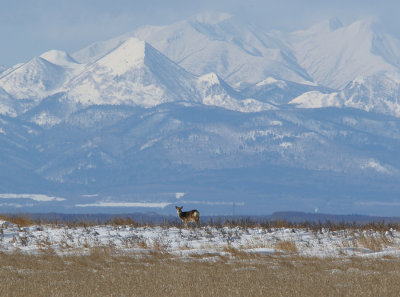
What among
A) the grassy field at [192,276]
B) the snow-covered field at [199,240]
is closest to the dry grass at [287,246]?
the snow-covered field at [199,240]

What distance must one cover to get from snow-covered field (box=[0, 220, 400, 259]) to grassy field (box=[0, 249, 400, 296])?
63.2 inches

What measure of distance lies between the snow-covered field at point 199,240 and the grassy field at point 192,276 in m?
1.61

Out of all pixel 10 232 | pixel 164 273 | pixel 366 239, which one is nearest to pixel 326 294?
pixel 164 273

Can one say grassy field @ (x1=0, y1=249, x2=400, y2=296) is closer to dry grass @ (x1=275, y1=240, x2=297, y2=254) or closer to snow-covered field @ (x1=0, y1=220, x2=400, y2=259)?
snow-covered field @ (x1=0, y1=220, x2=400, y2=259)

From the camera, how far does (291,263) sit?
87.6 ft

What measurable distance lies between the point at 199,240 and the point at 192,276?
1193cm

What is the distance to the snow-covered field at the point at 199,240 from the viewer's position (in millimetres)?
30438

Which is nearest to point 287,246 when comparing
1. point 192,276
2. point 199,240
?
point 199,240

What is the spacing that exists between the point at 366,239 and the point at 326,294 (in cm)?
1382

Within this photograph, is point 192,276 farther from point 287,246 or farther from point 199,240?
point 199,240

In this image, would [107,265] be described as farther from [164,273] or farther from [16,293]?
[16,293]

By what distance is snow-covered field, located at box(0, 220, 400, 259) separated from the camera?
3044 cm

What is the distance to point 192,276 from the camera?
22984 millimetres

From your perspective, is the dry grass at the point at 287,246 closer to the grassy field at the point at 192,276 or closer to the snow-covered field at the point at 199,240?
the snow-covered field at the point at 199,240
